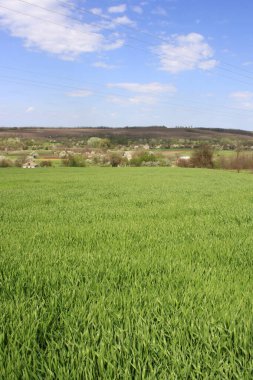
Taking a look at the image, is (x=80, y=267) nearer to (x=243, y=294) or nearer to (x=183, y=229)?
(x=243, y=294)

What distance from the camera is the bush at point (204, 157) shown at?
230 feet

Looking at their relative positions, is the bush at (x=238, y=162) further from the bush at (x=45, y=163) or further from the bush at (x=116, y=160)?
the bush at (x=45, y=163)

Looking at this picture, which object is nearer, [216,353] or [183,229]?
[216,353]

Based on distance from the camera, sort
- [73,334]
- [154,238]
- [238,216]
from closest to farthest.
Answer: [73,334] < [154,238] < [238,216]

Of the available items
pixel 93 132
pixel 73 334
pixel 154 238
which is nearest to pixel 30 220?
pixel 154 238

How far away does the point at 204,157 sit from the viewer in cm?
7025

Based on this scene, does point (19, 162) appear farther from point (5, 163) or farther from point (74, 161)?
point (74, 161)

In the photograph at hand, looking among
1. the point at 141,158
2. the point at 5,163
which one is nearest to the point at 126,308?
the point at 5,163

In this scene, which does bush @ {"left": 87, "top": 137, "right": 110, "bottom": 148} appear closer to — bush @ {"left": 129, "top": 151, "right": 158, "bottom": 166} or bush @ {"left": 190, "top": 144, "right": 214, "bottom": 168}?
bush @ {"left": 129, "top": 151, "right": 158, "bottom": 166}

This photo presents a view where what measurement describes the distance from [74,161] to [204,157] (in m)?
28.4

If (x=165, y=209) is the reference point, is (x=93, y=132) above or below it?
above

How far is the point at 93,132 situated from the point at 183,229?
10708cm

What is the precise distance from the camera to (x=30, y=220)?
712 centimetres

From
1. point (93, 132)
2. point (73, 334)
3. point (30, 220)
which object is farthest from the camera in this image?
point (93, 132)
